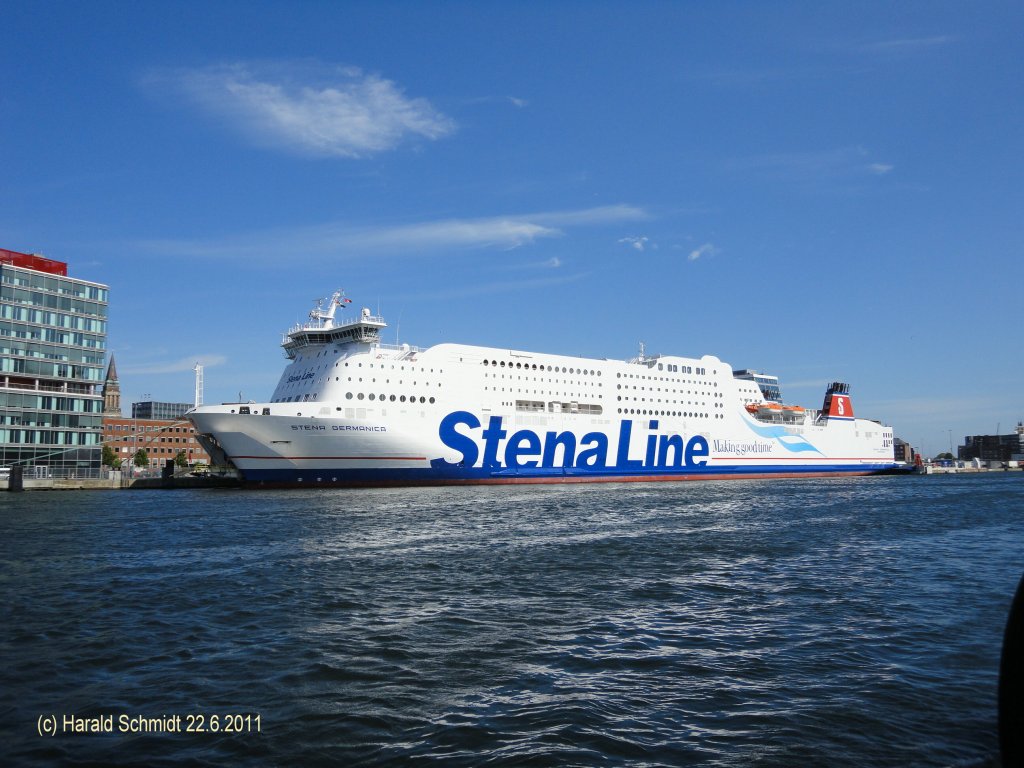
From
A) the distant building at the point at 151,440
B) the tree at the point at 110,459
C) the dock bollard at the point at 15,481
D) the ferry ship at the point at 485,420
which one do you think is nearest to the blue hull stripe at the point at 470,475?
the ferry ship at the point at 485,420

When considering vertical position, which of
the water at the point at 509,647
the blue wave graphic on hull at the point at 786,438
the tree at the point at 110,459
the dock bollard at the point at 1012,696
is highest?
the blue wave graphic on hull at the point at 786,438

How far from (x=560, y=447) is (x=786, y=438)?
2518 cm

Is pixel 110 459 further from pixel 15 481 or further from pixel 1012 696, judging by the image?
pixel 1012 696

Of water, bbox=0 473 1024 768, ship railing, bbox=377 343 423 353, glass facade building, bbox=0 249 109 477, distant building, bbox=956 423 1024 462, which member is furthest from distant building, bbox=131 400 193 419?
distant building, bbox=956 423 1024 462

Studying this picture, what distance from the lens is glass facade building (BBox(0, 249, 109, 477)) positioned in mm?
49312

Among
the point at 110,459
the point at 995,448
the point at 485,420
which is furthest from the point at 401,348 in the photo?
the point at 995,448

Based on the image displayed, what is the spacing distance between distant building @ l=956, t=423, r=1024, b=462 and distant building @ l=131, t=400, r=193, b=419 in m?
168

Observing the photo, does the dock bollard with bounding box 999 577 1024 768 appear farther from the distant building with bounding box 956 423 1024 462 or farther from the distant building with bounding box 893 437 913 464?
the distant building with bounding box 956 423 1024 462

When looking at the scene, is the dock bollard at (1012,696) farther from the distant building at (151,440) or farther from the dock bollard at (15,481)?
the distant building at (151,440)

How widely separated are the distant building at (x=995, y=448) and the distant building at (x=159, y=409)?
550ft

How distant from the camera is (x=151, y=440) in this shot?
10144 cm

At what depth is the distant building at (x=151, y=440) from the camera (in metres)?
99.2

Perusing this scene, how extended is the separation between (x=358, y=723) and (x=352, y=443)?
101ft

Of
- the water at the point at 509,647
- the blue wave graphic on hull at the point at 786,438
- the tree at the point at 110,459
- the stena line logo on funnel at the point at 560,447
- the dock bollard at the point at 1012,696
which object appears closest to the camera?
the dock bollard at the point at 1012,696
